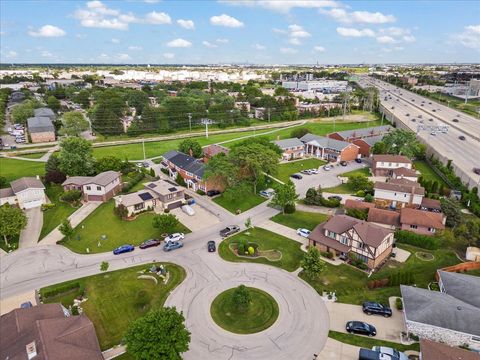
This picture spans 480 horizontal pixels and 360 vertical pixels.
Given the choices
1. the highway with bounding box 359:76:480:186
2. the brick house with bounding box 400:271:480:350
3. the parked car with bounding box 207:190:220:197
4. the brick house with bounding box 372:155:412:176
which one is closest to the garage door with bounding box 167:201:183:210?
the parked car with bounding box 207:190:220:197

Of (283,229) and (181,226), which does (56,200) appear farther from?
(283,229)

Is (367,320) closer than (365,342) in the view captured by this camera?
No

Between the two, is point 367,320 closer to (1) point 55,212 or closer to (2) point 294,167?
(2) point 294,167

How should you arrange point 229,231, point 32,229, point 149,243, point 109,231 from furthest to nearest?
point 32,229, point 109,231, point 229,231, point 149,243

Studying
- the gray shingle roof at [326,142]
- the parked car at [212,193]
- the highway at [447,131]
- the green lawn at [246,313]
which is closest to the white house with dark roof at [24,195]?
the parked car at [212,193]

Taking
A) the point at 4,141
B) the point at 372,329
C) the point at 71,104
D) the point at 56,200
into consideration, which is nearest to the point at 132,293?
the point at 372,329

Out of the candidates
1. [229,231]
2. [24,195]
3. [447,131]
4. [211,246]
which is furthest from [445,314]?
[447,131]
